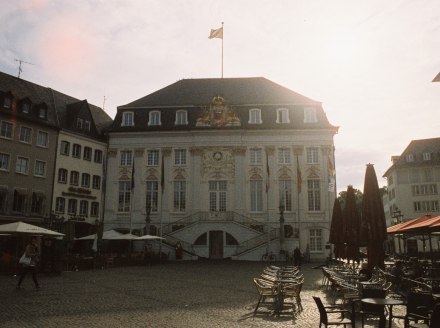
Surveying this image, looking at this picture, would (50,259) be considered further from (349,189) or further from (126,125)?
(126,125)

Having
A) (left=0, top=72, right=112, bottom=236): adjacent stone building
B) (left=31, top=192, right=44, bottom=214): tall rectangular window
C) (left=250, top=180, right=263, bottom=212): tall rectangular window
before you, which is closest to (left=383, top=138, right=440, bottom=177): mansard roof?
(left=250, top=180, right=263, bottom=212): tall rectangular window

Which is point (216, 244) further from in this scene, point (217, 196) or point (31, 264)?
point (31, 264)

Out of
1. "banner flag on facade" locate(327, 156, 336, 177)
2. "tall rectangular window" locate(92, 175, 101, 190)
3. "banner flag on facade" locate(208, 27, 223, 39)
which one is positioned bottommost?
"tall rectangular window" locate(92, 175, 101, 190)

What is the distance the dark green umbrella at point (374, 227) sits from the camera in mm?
14078

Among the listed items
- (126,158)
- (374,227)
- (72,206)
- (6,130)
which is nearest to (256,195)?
(126,158)

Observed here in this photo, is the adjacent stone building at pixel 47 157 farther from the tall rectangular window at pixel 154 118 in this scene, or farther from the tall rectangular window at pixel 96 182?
the tall rectangular window at pixel 154 118

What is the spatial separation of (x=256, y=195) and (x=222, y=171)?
4.09m

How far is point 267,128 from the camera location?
4244cm

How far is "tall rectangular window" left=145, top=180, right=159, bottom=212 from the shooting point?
42.4 meters

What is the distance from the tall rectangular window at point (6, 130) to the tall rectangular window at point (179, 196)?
15548 millimetres

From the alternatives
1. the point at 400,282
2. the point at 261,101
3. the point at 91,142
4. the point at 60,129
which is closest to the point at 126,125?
the point at 91,142

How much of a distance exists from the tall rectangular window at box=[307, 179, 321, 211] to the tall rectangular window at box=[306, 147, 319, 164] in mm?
1900

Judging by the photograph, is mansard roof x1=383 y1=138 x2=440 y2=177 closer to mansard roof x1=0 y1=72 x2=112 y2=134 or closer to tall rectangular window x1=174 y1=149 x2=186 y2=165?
tall rectangular window x1=174 y1=149 x2=186 y2=165

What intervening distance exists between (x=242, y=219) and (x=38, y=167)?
18867 mm
